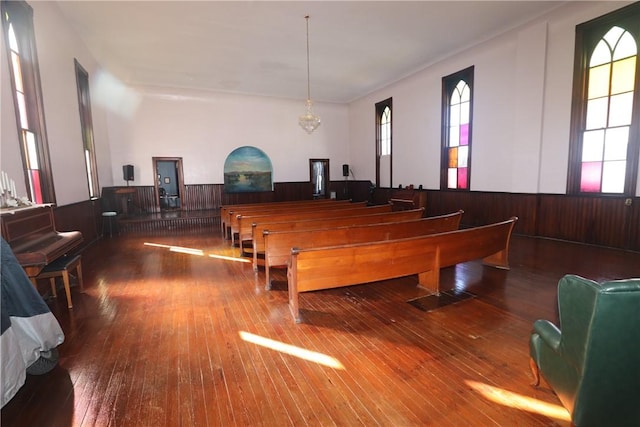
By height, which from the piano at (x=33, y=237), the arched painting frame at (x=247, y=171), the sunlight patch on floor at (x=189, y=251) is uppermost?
the arched painting frame at (x=247, y=171)

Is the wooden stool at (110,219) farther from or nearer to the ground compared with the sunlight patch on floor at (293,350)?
farther from the ground

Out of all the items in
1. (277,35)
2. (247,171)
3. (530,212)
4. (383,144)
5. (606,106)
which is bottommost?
(530,212)

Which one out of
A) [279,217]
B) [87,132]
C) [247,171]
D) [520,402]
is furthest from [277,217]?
[247,171]

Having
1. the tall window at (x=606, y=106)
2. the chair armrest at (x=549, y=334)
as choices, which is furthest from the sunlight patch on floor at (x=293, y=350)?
the tall window at (x=606, y=106)

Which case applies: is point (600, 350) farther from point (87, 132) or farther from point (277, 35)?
point (87, 132)

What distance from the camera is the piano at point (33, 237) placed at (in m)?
2.42

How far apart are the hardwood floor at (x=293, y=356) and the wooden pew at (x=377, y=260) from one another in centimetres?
30

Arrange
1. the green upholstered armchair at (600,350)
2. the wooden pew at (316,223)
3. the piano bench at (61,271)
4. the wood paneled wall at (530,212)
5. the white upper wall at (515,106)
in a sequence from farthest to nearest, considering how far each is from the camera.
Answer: the white upper wall at (515,106)
the wood paneled wall at (530,212)
the wooden pew at (316,223)
the piano bench at (61,271)
the green upholstered armchair at (600,350)

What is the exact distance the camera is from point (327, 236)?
11.4ft

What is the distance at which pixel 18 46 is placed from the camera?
12.6 ft

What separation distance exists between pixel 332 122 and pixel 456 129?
5.23 m

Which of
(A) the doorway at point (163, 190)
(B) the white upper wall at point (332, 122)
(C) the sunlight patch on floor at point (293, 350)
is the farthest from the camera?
(A) the doorway at point (163, 190)

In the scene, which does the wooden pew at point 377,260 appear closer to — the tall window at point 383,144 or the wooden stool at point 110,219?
the wooden stool at point 110,219

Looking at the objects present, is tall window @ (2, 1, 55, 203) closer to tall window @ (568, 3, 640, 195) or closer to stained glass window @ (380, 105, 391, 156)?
tall window @ (568, 3, 640, 195)
